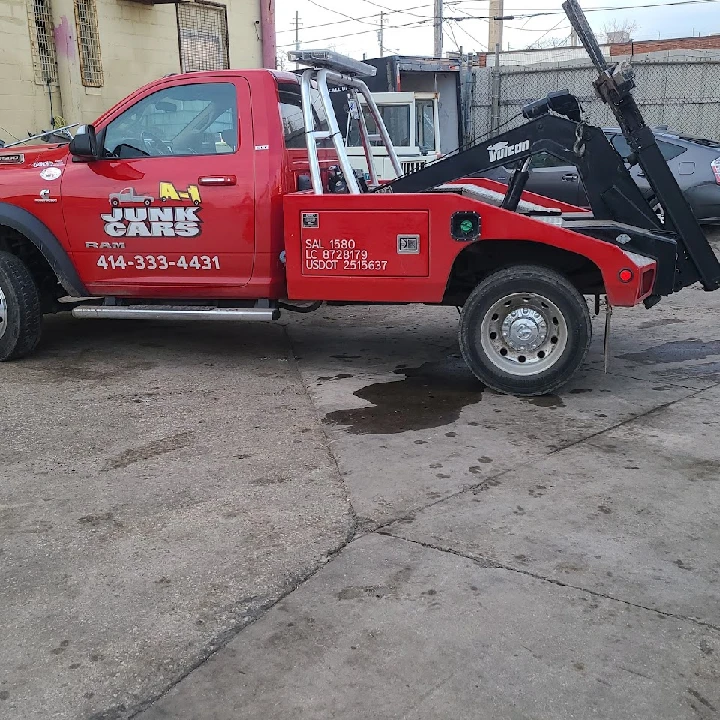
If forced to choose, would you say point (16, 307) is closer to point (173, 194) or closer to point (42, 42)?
point (173, 194)

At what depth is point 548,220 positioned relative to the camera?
5.66 m

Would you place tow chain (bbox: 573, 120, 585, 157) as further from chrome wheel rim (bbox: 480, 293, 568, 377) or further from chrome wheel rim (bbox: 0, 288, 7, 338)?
chrome wheel rim (bbox: 0, 288, 7, 338)

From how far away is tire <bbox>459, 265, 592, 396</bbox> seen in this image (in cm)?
528

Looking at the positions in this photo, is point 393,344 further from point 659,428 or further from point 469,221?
point 659,428

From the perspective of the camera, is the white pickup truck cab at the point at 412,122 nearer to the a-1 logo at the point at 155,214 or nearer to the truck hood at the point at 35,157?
the truck hood at the point at 35,157

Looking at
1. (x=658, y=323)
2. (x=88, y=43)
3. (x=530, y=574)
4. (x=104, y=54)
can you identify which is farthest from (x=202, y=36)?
(x=530, y=574)

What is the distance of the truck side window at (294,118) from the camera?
19.5 ft

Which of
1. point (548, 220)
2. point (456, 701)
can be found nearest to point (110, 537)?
point (456, 701)

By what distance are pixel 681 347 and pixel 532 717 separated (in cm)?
504

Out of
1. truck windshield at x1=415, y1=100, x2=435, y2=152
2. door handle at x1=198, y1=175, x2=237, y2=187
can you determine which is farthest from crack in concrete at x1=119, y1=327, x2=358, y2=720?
truck windshield at x1=415, y1=100, x2=435, y2=152

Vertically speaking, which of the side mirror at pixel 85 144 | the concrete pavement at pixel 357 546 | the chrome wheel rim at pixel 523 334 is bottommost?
the concrete pavement at pixel 357 546

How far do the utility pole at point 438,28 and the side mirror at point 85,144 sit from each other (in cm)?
2823

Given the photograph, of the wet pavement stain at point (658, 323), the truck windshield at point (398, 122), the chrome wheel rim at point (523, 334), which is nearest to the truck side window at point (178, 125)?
the chrome wheel rim at point (523, 334)

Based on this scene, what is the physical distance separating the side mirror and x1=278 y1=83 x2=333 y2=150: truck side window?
4.50 feet
